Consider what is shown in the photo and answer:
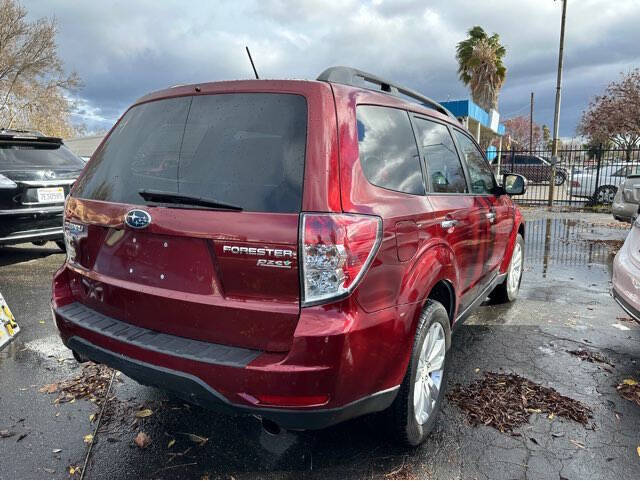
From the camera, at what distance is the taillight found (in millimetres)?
1827

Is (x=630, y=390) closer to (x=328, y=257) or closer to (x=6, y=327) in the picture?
(x=328, y=257)

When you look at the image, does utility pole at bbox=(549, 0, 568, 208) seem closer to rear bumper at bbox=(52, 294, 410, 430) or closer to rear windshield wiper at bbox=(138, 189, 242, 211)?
rear bumper at bbox=(52, 294, 410, 430)

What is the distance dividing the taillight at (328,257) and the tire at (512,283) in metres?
3.37

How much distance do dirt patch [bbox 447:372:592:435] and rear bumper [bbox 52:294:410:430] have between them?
99 centimetres

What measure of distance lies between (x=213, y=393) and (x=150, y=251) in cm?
70

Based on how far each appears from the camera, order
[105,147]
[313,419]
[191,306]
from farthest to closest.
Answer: [105,147] → [191,306] → [313,419]

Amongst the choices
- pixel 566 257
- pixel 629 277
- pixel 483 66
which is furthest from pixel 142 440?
pixel 483 66

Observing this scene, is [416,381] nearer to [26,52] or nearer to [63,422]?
[63,422]

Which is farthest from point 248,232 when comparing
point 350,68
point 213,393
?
point 350,68

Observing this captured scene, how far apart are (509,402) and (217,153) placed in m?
2.30

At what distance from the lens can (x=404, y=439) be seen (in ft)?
7.74

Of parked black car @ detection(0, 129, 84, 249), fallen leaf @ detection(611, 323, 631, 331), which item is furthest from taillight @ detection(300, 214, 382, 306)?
parked black car @ detection(0, 129, 84, 249)

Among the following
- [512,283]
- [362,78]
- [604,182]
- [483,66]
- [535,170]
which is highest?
[483,66]

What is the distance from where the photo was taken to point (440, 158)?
9.91ft
